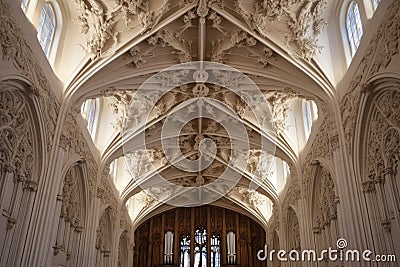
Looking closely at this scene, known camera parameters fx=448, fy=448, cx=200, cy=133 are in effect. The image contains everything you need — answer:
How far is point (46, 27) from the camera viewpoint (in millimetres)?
12383

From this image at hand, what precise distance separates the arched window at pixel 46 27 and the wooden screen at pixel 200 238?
15645mm

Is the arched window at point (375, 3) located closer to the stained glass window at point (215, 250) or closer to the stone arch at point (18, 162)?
the stone arch at point (18, 162)

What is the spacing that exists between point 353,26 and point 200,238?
660 inches

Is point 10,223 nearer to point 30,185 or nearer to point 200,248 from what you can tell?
point 30,185


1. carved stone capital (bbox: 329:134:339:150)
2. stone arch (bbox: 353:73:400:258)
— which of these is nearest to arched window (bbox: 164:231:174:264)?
carved stone capital (bbox: 329:134:339:150)

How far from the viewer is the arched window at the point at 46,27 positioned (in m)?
12.0

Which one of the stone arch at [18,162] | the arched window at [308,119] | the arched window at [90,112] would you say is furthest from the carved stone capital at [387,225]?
the arched window at [90,112]

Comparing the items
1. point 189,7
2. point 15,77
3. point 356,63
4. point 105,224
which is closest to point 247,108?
point 189,7

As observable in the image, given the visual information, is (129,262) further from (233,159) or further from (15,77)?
(15,77)

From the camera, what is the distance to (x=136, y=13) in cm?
1322

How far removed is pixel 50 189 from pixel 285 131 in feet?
30.7

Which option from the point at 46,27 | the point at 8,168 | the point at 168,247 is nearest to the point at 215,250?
the point at 168,247

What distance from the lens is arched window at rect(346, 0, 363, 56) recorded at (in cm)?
1173

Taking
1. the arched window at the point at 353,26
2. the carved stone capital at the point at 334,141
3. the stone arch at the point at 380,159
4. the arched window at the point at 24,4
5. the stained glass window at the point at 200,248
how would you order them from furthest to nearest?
the stained glass window at the point at 200,248 < the carved stone capital at the point at 334,141 < the arched window at the point at 353,26 < the arched window at the point at 24,4 < the stone arch at the point at 380,159
